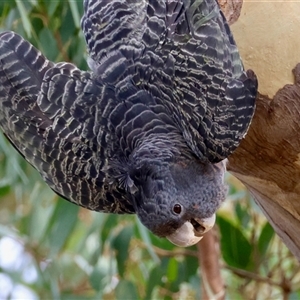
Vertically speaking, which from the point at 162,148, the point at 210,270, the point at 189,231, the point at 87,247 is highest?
the point at 162,148

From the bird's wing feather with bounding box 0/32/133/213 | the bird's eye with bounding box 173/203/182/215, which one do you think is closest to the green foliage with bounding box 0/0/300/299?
the bird's wing feather with bounding box 0/32/133/213

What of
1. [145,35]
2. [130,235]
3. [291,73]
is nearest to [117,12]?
[145,35]

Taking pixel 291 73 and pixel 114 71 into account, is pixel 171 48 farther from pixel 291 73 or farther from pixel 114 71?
pixel 291 73

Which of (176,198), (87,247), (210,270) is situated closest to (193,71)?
(176,198)

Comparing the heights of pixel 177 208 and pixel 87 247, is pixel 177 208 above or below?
above

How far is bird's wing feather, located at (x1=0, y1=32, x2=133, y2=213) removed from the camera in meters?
1.35

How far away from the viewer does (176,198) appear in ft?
4.12

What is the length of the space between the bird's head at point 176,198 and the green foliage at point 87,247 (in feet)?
1.74

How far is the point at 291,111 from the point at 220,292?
756 millimetres

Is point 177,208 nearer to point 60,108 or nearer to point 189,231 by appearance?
point 189,231

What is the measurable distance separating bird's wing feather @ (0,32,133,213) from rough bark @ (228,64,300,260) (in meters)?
0.30

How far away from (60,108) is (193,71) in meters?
0.30

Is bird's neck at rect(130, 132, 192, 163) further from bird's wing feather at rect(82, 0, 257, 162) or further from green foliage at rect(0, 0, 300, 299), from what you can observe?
green foliage at rect(0, 0, 300, 299)

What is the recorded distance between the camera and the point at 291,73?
1308mm
